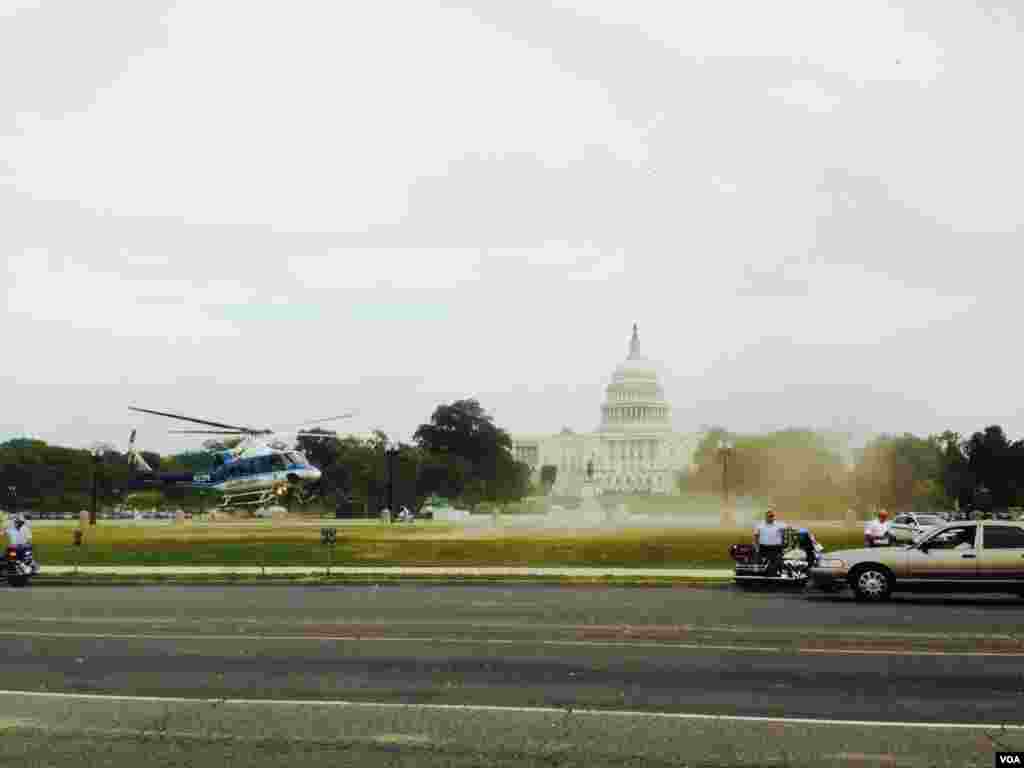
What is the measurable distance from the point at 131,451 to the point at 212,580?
1812 inches

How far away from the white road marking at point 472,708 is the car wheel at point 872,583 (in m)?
14.9

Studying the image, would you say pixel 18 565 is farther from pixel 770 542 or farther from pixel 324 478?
pixel 324 478

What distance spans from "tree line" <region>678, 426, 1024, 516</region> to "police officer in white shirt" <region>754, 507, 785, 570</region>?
4500cm

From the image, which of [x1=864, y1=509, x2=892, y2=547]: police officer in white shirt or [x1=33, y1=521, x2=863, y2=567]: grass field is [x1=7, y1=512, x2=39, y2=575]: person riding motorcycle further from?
[x1=864, y1=509, x2=892, y2=547]: police officer in white shirt

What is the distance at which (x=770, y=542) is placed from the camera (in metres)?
29.3

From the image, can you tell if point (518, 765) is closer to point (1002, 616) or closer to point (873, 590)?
point (1002, 616)

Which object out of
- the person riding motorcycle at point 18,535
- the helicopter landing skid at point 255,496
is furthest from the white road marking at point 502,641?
the helicopter landing skid at point 255,496

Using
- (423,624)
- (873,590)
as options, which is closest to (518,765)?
(423,624)

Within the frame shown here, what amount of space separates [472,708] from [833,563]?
16.0 m

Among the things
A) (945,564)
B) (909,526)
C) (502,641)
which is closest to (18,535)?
(502,641)

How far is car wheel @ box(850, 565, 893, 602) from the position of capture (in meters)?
25.8

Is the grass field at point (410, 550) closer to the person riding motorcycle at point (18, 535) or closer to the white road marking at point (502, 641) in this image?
the person riding motorcycle at point (18, 535)

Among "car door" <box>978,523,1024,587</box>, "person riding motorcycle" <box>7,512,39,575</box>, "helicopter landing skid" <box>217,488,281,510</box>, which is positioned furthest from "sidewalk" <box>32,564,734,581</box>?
"helicopter landing skid" <box>217,488,281,510</box>

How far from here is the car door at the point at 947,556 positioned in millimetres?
25469
